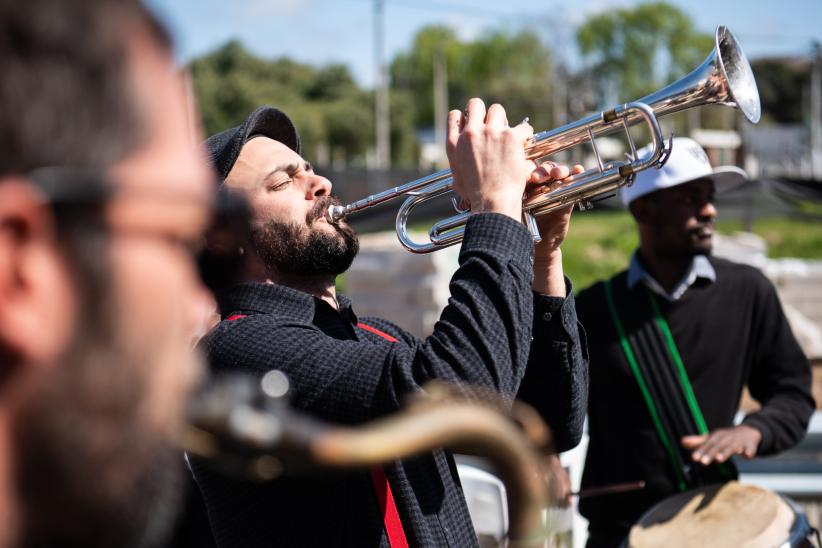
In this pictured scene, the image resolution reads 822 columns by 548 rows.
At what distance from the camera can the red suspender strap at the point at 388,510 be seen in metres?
1.95

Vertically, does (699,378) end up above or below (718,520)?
above

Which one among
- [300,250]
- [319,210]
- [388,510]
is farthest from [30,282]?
[319,210]

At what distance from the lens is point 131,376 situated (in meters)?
0.86

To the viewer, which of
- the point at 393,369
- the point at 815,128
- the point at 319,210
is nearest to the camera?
the point at 393,369

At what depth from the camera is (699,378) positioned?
3578mm

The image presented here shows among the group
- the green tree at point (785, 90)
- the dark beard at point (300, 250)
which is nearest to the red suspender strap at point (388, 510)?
the dark beard at point (300, 250)

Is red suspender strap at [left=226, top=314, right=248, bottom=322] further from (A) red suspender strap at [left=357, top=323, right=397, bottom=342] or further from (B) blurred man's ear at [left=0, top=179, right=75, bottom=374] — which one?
(B) blurred man's ear at [left=0, top=179, right=75, bottom=374]

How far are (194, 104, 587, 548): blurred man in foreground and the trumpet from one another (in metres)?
0.07

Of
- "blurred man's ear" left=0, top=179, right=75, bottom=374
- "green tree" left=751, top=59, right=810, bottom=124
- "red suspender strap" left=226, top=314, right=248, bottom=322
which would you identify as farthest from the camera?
"green tree" left=751, top=59, right=810, bottom=124

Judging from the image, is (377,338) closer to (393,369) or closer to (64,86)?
(393,369)

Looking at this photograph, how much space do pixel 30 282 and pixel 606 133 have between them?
210cm

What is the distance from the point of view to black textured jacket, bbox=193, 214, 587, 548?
70.4 inches

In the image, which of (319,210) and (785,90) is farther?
(785,90)

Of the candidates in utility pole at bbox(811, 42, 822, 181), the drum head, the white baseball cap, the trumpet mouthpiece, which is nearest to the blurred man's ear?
the trumpet mouthpiece
